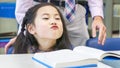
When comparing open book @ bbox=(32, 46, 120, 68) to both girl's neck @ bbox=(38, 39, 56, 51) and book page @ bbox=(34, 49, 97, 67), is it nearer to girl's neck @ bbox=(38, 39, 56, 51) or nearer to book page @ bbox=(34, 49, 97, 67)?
book page @ bbox=(34, 49, 97, 67)

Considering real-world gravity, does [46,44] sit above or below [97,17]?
below

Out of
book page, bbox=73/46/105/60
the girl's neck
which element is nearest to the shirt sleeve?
the girl's neck

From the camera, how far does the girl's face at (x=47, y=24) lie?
4.66 feet

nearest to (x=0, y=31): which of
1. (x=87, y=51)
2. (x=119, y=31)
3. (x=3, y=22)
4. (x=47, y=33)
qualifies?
(x=3, y=22)

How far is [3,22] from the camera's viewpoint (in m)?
3.59

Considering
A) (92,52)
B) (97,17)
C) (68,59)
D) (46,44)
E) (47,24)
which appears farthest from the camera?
(97,17)

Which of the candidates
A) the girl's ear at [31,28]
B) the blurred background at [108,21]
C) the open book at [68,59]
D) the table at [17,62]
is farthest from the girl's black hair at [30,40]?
the blurred background at [108,21]

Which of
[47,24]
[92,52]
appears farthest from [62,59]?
[47,24]

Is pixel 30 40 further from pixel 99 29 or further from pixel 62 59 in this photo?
pixel 62 59

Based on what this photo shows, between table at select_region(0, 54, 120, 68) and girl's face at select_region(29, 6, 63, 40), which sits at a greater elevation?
girl's face at select_region(29, 6, 63, 40)

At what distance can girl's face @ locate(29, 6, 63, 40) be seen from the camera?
4.66ft

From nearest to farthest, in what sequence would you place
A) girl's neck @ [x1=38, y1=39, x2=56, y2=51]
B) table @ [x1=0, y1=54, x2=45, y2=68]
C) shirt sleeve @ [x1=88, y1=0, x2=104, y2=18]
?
table @ [x1=0, y1=54, x2=45, y2=68], girl's neck @ [x1=38, y1=39, x2=56, y2=51], shirt sleeve @ [x1=88, y1=0, x2=104, y2=18]

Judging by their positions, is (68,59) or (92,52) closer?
(68,59)

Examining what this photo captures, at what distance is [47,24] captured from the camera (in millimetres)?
1428
